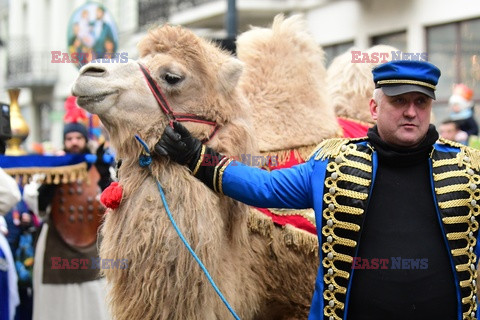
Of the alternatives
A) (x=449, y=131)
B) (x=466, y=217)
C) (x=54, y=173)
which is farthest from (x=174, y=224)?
(x=449, y=131)

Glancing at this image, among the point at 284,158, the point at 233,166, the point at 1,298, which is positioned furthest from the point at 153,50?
the point at 1,298

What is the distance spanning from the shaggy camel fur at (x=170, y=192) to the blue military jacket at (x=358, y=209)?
1.27 ft

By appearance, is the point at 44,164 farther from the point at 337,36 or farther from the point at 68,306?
the point at 337,36

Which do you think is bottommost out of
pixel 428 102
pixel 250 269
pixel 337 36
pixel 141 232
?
pixel 250 269

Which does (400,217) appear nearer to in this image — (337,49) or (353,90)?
(353,90)

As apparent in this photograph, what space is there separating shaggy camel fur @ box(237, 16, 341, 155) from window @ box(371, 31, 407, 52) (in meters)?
7.58

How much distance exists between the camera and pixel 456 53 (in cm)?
1105

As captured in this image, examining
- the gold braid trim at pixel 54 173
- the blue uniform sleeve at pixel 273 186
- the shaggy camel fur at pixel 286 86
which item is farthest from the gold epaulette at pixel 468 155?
the gold braid trim at pixel 54 173

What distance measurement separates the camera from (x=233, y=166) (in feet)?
10.7

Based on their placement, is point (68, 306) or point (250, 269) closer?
point (250, 269)

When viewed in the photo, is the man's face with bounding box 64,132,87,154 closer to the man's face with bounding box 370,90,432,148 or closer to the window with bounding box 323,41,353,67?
the man's face with bounding box 370,90,432,148

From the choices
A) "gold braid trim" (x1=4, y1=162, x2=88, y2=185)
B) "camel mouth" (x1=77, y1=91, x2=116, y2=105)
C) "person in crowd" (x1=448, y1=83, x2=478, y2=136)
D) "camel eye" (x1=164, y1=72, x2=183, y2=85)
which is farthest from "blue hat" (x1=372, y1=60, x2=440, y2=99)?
"person in crowd" (x1=448, y1=83, x2=478, y2=136)

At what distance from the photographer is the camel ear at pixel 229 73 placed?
3.52 m

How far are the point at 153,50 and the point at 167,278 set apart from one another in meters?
1.09
